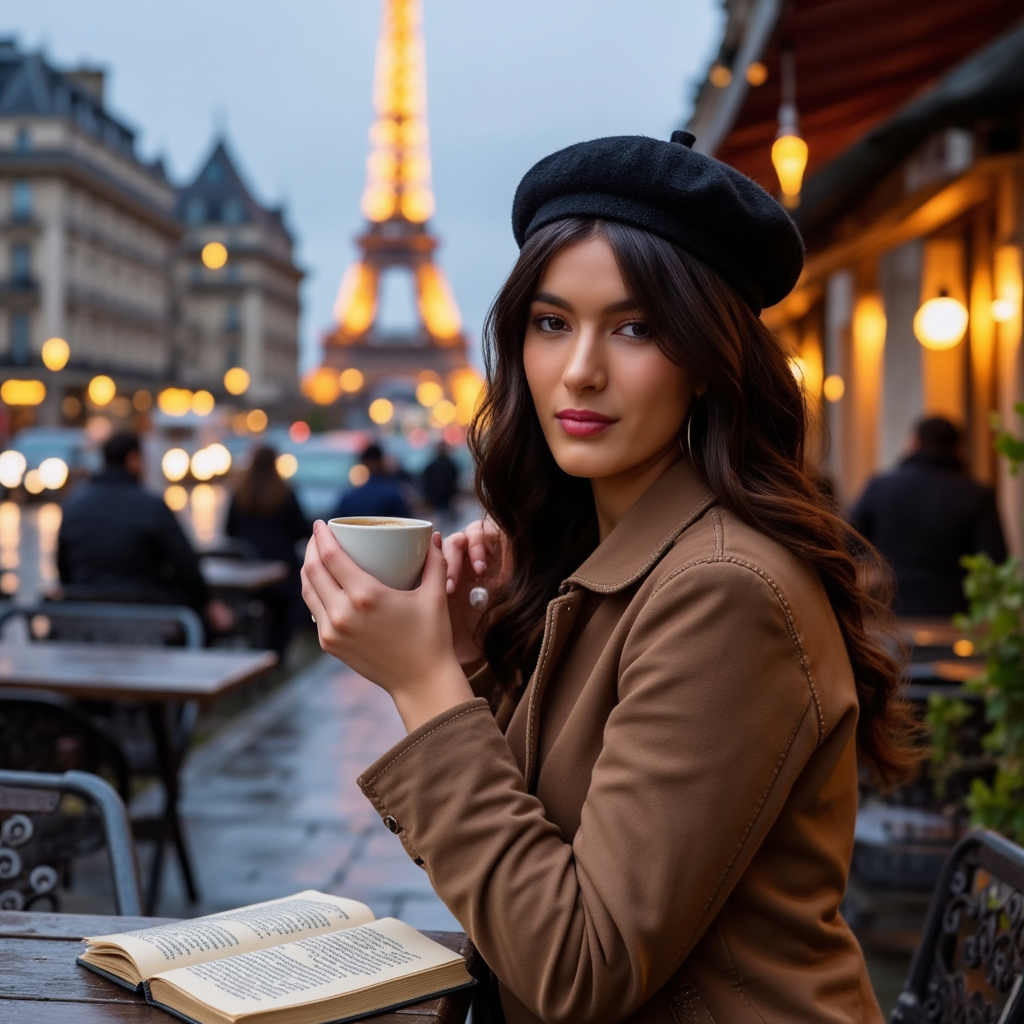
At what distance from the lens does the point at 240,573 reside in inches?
349

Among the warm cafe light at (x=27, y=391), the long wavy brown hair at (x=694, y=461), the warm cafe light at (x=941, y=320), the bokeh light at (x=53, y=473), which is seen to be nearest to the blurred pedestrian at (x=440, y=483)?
the bokeh light at (x=53, y=473)

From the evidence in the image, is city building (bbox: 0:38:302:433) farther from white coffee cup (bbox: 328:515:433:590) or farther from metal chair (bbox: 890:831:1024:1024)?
white coffee cup (bbox: 328:515:433:590)

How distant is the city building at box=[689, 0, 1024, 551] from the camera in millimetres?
6770

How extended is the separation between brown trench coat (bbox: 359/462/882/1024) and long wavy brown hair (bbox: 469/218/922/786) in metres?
0.07

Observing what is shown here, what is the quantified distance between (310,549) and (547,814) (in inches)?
15.9

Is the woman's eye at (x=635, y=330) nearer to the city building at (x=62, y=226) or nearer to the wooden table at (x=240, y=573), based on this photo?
the wooden table at (x=240, y=573)

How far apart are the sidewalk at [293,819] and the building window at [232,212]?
85.4 meters

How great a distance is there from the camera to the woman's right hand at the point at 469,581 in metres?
2.01

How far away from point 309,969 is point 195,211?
308 feet

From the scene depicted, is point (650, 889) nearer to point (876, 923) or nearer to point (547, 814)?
point (547, 814)

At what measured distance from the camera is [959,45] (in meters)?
10.0

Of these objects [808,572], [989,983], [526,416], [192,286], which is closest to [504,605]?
[526,416]

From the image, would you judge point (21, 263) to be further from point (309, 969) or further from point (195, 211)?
point (309, 969)

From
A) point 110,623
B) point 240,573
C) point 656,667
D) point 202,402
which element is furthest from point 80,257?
point 656,667
